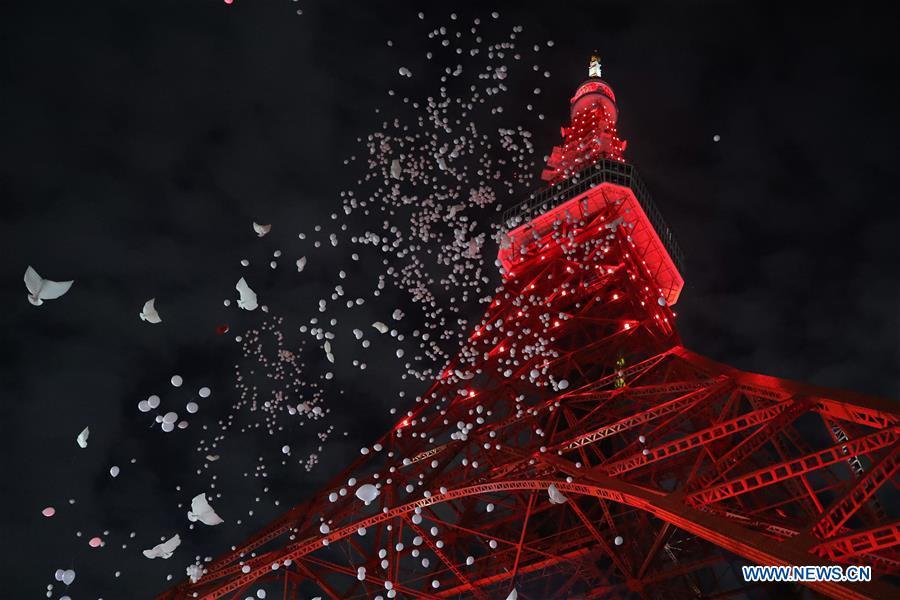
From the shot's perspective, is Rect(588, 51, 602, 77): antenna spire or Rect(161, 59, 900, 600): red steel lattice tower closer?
Rect(161, 59, 900, 600): red steel lattice tower

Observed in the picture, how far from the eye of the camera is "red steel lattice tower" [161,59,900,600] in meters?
6.33

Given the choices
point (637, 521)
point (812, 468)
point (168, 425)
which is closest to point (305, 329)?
point (168, 425)

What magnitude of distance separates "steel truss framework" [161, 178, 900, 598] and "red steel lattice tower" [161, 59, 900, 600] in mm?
36

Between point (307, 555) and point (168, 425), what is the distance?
4428 millimetres

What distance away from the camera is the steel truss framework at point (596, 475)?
620 cm

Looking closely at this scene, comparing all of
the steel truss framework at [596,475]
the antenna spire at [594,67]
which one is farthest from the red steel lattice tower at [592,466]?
the antenna spire at [594,67]

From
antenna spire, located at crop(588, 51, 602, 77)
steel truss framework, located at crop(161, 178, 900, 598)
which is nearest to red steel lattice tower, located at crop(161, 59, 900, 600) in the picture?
steel truss framework, located at crop(161, 178, 900, 598)

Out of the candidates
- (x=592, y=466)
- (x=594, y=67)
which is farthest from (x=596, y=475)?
(x=594, y=67)

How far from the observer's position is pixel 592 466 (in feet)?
39.6

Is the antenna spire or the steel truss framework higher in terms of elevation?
the antenna spire

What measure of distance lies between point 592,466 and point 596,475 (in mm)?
4525

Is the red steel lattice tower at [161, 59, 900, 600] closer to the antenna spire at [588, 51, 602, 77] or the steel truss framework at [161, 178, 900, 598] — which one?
the steel truss framework at [161, 178, 900, 598]

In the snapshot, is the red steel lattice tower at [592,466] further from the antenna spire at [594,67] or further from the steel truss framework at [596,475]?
the antenna spire at [594,67]

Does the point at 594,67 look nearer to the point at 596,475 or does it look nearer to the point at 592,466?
the point at 592,466
